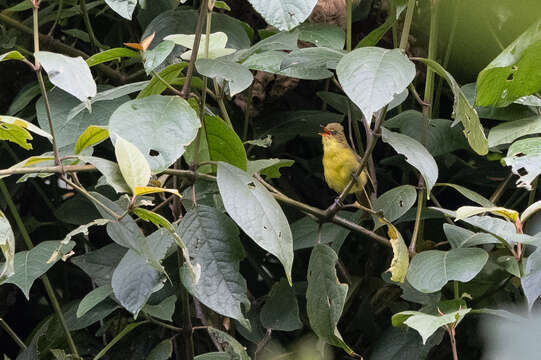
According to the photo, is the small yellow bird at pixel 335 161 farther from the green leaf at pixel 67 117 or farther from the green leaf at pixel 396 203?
the green leaf at pixel 67 117

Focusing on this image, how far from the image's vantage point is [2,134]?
1104mm

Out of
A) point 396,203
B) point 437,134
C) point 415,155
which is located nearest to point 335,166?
point 437,134

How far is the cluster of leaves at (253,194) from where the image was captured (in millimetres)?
1074

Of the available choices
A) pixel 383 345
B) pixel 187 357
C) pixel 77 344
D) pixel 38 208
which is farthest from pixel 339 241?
pixel 38 208

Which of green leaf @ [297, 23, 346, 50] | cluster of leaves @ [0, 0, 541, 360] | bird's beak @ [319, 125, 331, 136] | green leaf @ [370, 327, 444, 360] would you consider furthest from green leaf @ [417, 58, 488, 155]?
bird's beak @ [319, 125, 331, 136]

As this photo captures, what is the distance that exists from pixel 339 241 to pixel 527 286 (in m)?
0.48

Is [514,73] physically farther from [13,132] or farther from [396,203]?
[13,132]

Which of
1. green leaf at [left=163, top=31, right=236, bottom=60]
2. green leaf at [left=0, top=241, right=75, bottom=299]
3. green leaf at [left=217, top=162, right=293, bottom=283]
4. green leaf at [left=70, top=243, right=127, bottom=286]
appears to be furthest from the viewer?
green leaf at [left=70, top=243, right=127, bottom=286]

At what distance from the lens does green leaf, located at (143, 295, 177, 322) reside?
1.44 meters

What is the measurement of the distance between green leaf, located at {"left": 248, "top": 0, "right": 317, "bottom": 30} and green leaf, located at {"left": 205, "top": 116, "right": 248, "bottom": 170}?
0.24 meters

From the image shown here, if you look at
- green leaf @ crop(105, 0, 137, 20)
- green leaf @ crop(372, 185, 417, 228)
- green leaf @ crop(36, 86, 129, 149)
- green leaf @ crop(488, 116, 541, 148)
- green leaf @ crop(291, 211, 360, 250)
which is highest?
green leaf @ crop(105, 0, 137, 20)

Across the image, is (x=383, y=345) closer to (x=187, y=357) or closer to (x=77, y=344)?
(x=187, y=357)

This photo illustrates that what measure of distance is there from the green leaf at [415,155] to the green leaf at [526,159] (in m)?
0.16

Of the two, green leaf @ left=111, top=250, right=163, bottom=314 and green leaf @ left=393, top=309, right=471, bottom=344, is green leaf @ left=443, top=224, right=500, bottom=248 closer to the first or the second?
green leaf @ left=393, top=309, right=471, bottom=344
